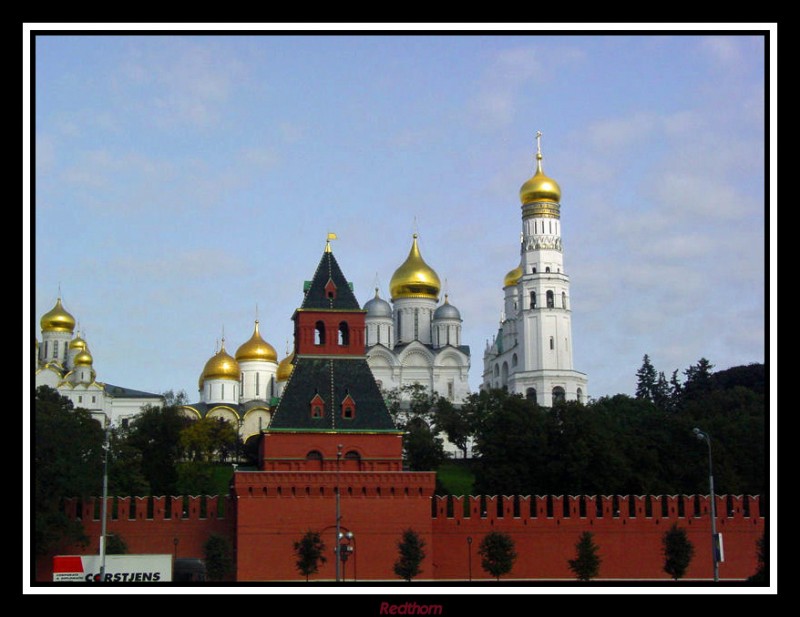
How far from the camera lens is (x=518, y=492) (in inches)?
1876

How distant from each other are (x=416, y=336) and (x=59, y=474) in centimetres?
4715

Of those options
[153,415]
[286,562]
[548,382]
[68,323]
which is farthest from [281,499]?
[68,323]

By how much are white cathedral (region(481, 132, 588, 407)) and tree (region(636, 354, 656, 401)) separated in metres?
4.90

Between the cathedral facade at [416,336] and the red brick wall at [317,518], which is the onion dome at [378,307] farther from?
the red brick wall at [317,518]

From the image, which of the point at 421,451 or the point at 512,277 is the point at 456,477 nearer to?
the point at 421,451

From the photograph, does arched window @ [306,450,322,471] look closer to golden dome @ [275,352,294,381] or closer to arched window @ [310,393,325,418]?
arched window @ [310,393,325,418]

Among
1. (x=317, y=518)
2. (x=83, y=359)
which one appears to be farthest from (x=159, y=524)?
(x=83, y=359)

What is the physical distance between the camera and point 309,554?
37.1m

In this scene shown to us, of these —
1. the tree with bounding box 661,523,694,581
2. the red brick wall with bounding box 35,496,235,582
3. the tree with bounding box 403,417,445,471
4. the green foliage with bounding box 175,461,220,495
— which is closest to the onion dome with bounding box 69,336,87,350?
the green foliage with bounding box 175,461,220,495

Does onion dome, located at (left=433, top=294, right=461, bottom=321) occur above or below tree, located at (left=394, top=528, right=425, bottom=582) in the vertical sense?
above

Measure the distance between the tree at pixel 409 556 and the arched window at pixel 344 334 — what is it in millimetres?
6414

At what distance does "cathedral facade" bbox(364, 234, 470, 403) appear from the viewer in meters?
84.3
